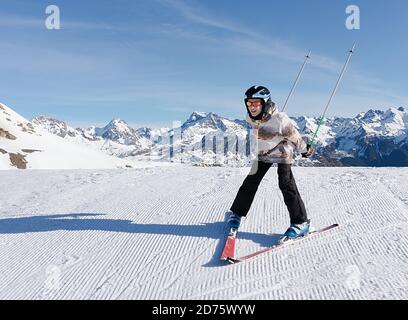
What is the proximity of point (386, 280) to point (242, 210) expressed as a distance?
7.85 feet

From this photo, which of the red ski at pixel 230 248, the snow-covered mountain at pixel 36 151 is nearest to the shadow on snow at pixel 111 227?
the red ski at pixel 230 248

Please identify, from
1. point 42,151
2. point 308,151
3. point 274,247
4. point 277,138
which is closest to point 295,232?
point 274,247

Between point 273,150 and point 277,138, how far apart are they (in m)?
0.20

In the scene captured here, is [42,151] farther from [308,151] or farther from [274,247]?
[274,247]

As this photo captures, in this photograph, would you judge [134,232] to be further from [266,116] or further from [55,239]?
[266,116]

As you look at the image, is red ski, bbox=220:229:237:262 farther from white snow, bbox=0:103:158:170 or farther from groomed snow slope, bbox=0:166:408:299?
white snow, bbox=0:103:158:170

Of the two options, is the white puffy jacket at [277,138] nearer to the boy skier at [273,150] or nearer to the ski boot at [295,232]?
the boy skier at [273,150]

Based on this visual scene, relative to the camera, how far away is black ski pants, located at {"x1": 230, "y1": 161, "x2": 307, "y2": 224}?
650cm

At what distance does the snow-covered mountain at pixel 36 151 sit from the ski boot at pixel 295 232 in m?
56.5

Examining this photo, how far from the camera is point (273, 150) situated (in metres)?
6.46

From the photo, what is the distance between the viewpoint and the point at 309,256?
5.69 m

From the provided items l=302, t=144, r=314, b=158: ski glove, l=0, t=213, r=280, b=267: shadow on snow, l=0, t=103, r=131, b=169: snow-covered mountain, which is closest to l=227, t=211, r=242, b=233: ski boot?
l=0, t=213, r=280, b=267: shadow on snow

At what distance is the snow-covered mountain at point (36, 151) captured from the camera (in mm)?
62406
